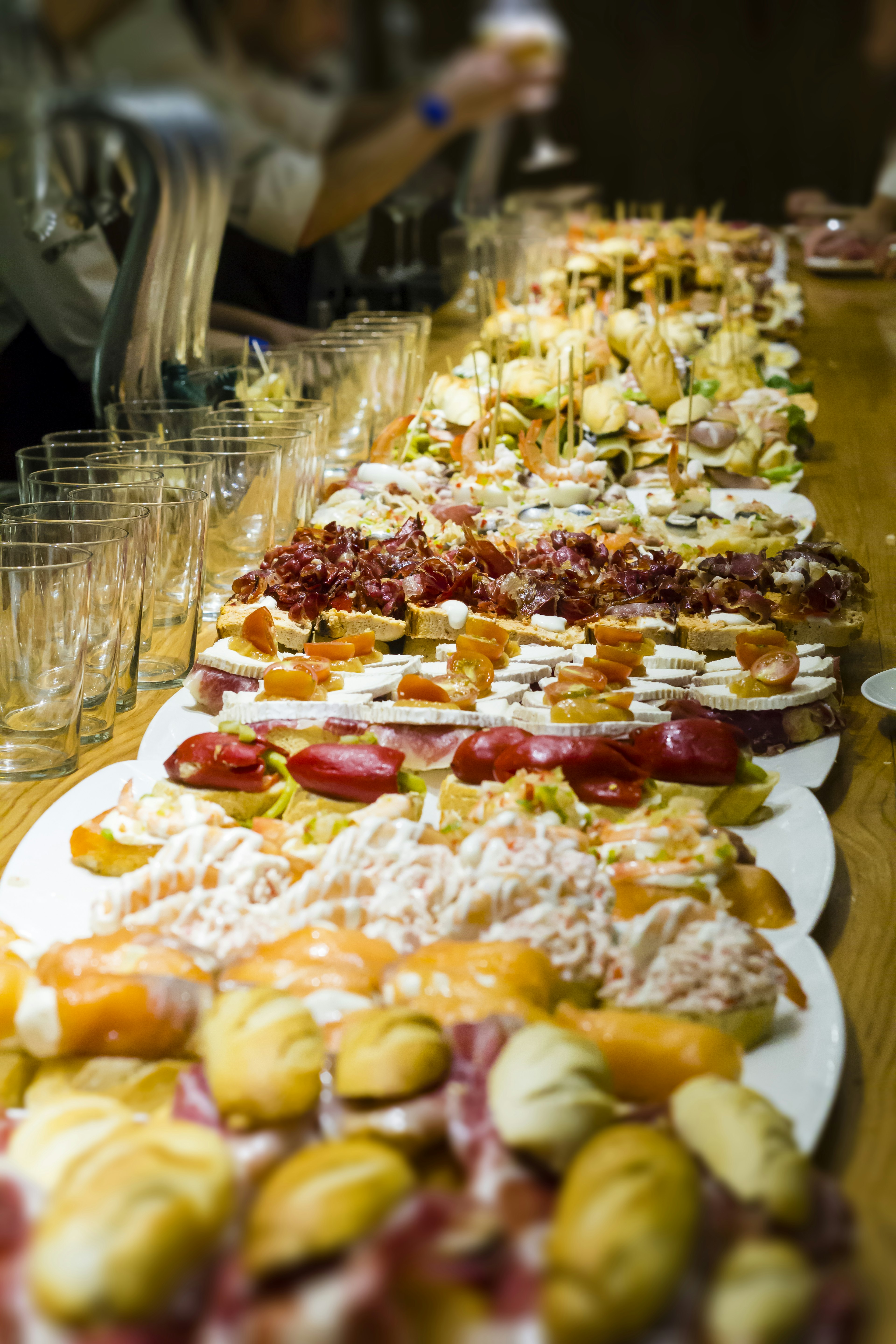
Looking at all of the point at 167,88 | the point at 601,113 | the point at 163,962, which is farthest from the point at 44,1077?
the point at 601,113

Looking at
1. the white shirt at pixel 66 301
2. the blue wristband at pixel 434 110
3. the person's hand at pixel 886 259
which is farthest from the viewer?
the person's hand at pixel 886 259

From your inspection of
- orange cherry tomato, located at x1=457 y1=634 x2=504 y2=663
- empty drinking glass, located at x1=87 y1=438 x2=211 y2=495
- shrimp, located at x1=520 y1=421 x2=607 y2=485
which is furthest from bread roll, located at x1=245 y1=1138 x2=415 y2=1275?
shrimp, located at x1=520 y1=421 x2=607 y2=485

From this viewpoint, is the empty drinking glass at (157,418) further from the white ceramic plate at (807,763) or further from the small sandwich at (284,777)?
the white ceramic plate at (807,763)

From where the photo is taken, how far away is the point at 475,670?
200 centimetres

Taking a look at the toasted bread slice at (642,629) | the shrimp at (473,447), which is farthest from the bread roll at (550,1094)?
the shrimp at (473,447)

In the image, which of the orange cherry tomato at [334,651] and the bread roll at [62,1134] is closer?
the bread roll at [62,1134]

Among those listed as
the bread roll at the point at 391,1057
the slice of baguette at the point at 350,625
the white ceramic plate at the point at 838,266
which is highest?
the white ceramic plate at the point at 838,266

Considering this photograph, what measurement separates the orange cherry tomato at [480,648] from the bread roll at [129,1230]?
4.25 ft

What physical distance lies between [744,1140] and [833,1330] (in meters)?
0.14

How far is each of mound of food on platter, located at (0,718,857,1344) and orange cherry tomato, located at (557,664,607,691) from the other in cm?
24

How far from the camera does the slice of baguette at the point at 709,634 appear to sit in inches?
87.1

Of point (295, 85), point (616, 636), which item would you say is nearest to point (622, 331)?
point (616, 636)

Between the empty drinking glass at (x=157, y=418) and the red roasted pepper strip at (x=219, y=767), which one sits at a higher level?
the empty drinking glass at (x=157, y=418)

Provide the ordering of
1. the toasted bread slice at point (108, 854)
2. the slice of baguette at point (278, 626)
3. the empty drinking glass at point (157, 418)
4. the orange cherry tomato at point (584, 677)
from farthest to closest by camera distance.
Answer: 1. the empty drinking glass at point (157, 418)
2. the slice of baguette at point (278, 626)
3. the orange cherry tomato at point (584, 677)
4. the toasted bread slice at point (108, 854)
